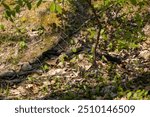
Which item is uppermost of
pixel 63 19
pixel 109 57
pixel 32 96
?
pixel 63 19

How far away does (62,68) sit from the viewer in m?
6.45

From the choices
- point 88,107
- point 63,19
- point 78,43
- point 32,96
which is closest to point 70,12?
point 63,19

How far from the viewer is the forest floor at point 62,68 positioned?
5.82m

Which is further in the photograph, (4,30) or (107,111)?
(4,30)

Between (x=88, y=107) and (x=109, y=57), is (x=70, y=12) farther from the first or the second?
(x=88, y=107)

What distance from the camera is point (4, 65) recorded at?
6.68 m

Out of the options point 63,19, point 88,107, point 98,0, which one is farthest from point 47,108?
point 98,0

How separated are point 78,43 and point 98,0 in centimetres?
130

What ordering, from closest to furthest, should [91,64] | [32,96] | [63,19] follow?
[32,96] < [91,64] < [63,19]

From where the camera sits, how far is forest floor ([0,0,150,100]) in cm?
582

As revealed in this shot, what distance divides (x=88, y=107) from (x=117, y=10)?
11.0 ft

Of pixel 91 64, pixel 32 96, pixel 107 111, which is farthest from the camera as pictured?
pixel 91 64

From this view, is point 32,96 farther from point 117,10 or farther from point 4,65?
point 117,10

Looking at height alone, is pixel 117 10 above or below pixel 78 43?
above
